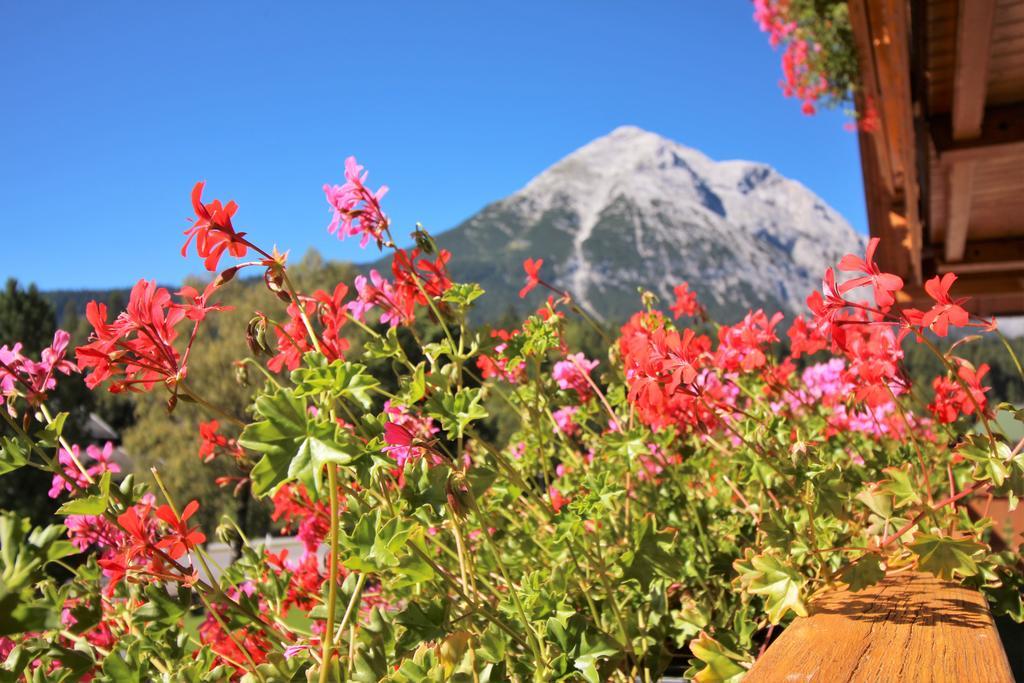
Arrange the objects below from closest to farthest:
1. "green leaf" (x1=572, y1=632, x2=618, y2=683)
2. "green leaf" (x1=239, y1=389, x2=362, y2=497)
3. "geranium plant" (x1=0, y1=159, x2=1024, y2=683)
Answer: "green leaf" (x1=239, y1=389, x2=362, y2=497), "geranium plant" (x1=0, y1=159, x2=1024, y2=683), "green leaf" (x1=572, y1=632, x2=618, y2=683)

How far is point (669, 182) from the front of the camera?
17338 cm

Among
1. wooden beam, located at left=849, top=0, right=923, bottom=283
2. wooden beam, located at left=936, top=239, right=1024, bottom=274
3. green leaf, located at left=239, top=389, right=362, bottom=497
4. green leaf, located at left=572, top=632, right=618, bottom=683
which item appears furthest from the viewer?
wooden beam, located at left=936, top=239, right=1024, bottom=274

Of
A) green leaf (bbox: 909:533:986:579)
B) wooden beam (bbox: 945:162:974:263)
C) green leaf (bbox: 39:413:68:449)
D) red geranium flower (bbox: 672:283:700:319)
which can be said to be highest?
wooden beam (bbox: 945:162:974:263)

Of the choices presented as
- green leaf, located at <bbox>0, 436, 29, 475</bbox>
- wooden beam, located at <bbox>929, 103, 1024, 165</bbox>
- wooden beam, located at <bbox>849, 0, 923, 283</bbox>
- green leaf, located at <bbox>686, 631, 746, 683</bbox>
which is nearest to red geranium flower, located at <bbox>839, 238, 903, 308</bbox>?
green leaf, located at <bbox>686, 631, 746, 683</bbox>

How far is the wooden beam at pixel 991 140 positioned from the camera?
2629 millimetres

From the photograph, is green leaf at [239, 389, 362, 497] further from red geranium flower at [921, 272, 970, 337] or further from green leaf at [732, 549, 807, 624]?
red geranium flower at [921, 272, 970, 337]

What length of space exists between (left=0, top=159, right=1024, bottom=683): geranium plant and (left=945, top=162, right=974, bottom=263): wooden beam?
6.22 feet

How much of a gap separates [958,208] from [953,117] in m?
1.10

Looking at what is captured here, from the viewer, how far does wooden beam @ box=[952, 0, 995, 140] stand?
1.75 m

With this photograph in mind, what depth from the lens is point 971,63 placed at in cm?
201

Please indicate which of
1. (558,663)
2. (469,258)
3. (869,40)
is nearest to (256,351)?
(558,663)

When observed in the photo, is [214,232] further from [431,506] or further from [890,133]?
[890,133]

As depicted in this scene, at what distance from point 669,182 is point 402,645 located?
180050mm

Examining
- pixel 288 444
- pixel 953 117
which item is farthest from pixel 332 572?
pixel 953 117
